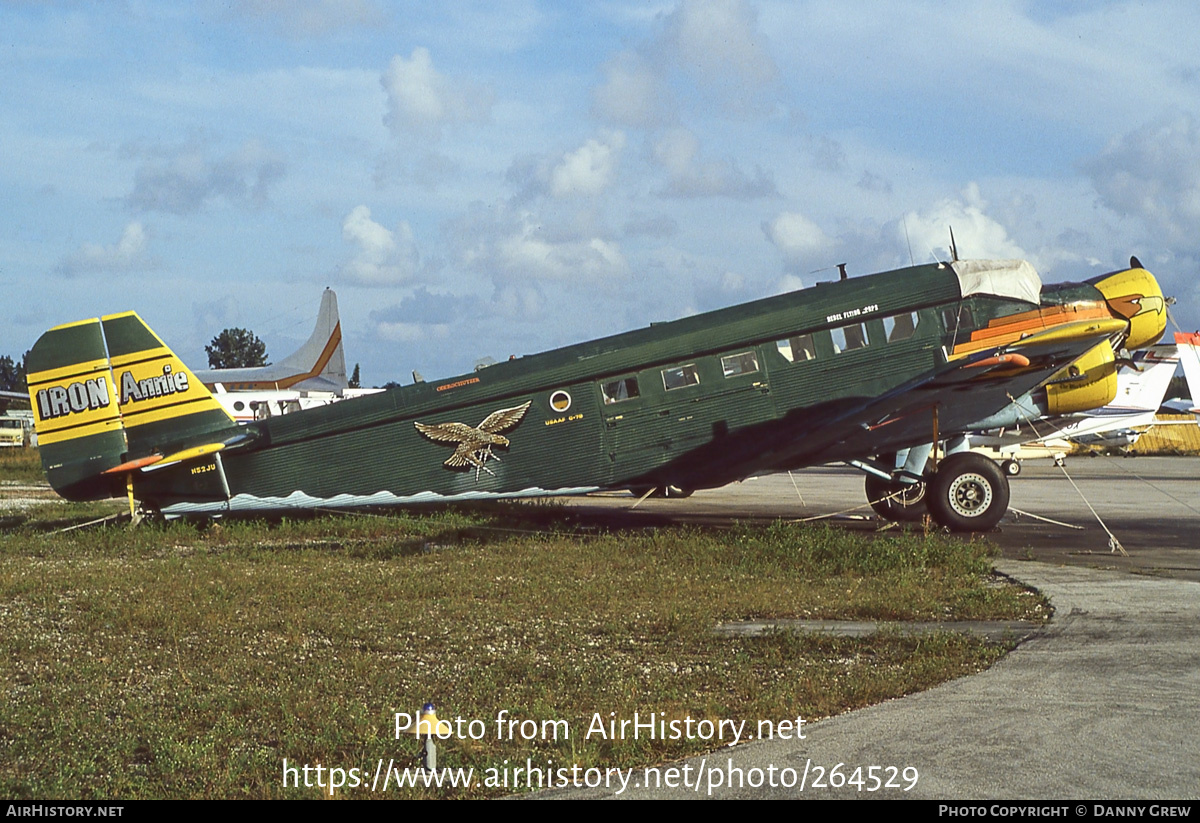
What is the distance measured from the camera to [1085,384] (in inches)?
701

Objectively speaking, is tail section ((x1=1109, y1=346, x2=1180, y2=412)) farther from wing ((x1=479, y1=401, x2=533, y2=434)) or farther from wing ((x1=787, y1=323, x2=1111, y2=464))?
wing ((x1=479, y1=401, x2=533, y2=434))

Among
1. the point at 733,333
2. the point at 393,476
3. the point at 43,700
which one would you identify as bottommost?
the point at 43,700

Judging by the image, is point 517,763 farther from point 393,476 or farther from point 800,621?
point 393,476

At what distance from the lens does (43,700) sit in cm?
759

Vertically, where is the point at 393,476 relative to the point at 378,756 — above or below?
above

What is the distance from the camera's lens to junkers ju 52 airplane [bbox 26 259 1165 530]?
652 inches

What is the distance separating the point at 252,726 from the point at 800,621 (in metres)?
5.39

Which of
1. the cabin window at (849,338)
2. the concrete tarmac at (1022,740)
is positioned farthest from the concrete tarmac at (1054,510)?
the concrete tarmac at (1022,740)

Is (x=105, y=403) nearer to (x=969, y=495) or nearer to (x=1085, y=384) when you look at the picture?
(x=969, y=495)

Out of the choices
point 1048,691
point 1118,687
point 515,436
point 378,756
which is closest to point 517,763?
point 378,756

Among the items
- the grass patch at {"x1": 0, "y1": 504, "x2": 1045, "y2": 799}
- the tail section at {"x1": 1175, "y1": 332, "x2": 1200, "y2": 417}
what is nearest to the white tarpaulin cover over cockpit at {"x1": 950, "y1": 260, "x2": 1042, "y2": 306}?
the grass patch at {"x1": 0, "y1": 504, "x2": 1045, "y2": 799}

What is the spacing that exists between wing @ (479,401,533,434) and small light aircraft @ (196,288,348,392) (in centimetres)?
3254

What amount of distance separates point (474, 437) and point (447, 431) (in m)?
0.45

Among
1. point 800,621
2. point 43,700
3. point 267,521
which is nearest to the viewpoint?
point 43,700
